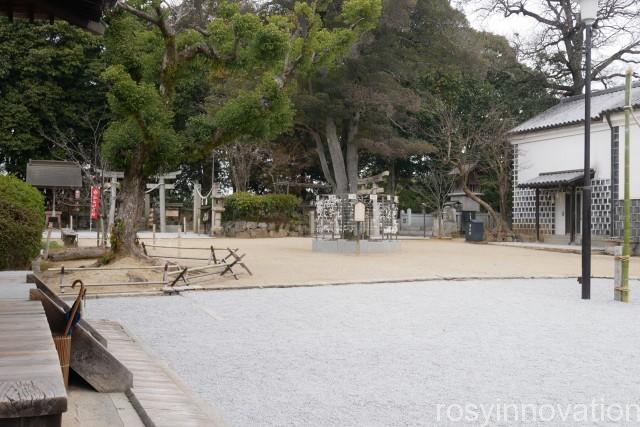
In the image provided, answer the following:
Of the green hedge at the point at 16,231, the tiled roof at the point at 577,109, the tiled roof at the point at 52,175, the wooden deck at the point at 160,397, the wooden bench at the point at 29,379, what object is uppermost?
the tiled roof at the point at 577,109

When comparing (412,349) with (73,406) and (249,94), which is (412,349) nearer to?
(73,406)

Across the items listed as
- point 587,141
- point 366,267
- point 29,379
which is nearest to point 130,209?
point 366,267

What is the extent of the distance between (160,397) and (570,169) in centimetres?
2155

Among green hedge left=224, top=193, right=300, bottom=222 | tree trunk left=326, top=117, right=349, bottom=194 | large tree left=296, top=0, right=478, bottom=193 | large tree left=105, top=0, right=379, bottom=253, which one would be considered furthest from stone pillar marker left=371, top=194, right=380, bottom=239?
green hedge left=224, top=193, right=300, bottom=222

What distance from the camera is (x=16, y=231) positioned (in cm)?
973

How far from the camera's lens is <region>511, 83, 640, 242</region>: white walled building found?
1983 cm

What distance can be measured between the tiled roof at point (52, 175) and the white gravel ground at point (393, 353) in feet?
46.1

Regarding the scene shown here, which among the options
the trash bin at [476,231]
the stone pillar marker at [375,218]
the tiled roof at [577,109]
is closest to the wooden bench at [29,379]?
the stone pillar marker at [375,218]

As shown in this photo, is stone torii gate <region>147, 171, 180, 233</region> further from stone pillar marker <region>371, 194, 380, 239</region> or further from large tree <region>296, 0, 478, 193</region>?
stone pillar marker <region>371, 194, 380, 239</region>

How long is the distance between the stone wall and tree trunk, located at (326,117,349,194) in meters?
3.58

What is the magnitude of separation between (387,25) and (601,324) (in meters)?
18.4

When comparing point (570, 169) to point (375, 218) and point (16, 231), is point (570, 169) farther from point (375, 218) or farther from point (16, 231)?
point (16, 231)

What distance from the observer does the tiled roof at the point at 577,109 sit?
66.5 feet

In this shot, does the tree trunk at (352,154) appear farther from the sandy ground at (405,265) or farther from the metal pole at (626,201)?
the metal pole at (626,201)
